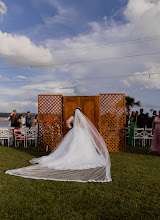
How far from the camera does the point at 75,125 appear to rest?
6188mm

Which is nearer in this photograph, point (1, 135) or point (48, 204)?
point (48, 204)

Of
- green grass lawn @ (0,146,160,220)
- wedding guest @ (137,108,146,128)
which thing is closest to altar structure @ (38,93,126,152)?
wedding guest @ (137,108,146,128)

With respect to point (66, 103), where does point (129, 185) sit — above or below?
below

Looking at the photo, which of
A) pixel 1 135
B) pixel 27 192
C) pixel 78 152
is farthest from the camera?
pixel 1 135

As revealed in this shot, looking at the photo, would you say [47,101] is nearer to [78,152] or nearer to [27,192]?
[78,152]

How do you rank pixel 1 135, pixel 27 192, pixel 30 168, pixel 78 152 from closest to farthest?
pixel 27 192 < pixel 30 168 < pixel 78 152 < pixel 1 135

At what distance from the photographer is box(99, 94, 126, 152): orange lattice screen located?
26.9 feet

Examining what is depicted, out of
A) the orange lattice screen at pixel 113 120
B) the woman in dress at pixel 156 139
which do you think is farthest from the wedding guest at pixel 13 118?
the woman in dress at pixel 156 139

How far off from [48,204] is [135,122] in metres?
7.31

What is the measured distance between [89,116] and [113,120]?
0.96 metres

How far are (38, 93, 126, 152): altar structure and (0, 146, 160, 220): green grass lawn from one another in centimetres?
383

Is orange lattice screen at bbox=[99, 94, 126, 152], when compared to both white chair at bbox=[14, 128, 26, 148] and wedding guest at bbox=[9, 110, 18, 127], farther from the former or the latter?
wedding guest at bbox=[9, 110, 18, 127]

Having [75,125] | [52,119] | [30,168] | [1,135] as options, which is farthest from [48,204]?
[1,135]

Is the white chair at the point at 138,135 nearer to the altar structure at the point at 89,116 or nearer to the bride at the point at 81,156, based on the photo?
the altar structure at the point at 89,116
